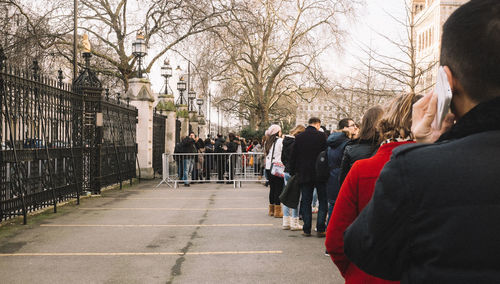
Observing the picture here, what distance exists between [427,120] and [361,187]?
49.9 inches

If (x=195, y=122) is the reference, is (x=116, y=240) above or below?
below

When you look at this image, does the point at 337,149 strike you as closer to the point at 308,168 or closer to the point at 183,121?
the point at 308,168

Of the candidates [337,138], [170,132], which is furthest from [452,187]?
[170,132]

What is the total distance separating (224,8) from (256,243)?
14.6m

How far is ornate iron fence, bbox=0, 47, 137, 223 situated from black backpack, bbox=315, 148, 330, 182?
16.0 feet

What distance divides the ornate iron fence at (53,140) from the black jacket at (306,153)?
15.0ft

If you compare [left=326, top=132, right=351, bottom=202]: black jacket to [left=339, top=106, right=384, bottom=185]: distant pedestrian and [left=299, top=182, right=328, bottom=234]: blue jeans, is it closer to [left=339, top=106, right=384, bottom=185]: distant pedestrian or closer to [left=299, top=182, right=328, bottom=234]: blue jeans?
[left=299, top=182, right=328, bottom=234]: blue jeans

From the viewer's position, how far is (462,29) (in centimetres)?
134

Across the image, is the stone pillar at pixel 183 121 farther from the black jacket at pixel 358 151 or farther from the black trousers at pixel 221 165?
the black jacket at pixel 358 151

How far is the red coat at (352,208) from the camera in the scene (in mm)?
2641

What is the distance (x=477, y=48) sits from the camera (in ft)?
4.32

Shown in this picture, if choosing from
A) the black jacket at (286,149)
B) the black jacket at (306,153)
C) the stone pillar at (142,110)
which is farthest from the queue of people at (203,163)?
the black jacket at (306,153)

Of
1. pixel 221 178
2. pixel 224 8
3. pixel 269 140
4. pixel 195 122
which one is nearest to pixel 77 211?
pixel 269 140

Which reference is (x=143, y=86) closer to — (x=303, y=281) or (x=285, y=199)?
(x=285, y=199)
